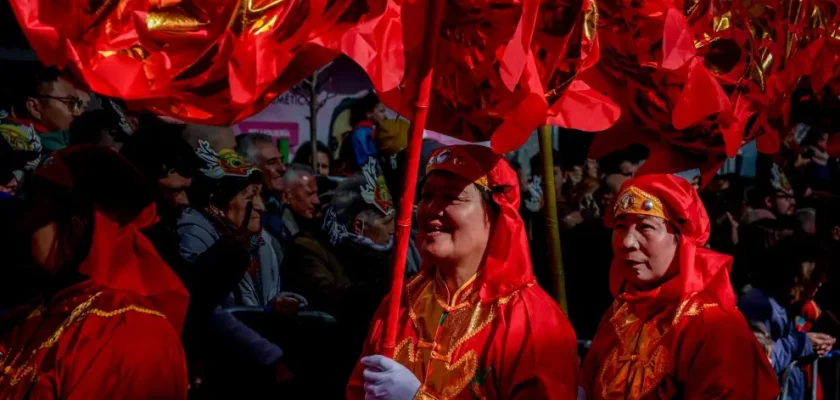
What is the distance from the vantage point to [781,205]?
9.30 meters

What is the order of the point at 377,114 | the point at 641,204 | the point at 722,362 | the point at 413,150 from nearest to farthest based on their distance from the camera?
the point at 413,150, the point at 722,362, the point at 641,204, the point at 377,114

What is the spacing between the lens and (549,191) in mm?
4176

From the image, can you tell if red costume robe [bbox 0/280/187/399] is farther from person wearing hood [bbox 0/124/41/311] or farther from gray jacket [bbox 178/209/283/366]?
gray jacket [bbox 178/209/283/366]

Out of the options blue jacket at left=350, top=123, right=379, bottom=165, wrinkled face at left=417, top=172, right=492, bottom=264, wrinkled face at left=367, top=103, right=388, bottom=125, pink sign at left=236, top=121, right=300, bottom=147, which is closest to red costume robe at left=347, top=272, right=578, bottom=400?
wrinkled face at left=417, top=172, right=492, bottom=264

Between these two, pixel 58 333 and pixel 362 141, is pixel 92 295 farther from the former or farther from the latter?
pixel 362 141

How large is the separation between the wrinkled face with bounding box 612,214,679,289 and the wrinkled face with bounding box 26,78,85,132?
3.09 m

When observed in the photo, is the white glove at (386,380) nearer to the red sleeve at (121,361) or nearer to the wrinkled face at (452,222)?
the wrinkled face at (452,222)

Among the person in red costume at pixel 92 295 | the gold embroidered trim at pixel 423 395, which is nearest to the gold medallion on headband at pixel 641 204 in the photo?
the gold embroidered trim at pixel 423 395

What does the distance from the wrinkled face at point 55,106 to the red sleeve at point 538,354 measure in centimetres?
314

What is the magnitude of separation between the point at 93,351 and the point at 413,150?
125 centimetres

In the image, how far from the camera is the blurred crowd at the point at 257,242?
349 cm

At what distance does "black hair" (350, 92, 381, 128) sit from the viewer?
837 cm

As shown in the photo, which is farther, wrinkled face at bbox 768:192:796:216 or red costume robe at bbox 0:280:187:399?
wrinkled face at bbox 768:192:796:216

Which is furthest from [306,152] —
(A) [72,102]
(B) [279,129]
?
(A) [72,102]
